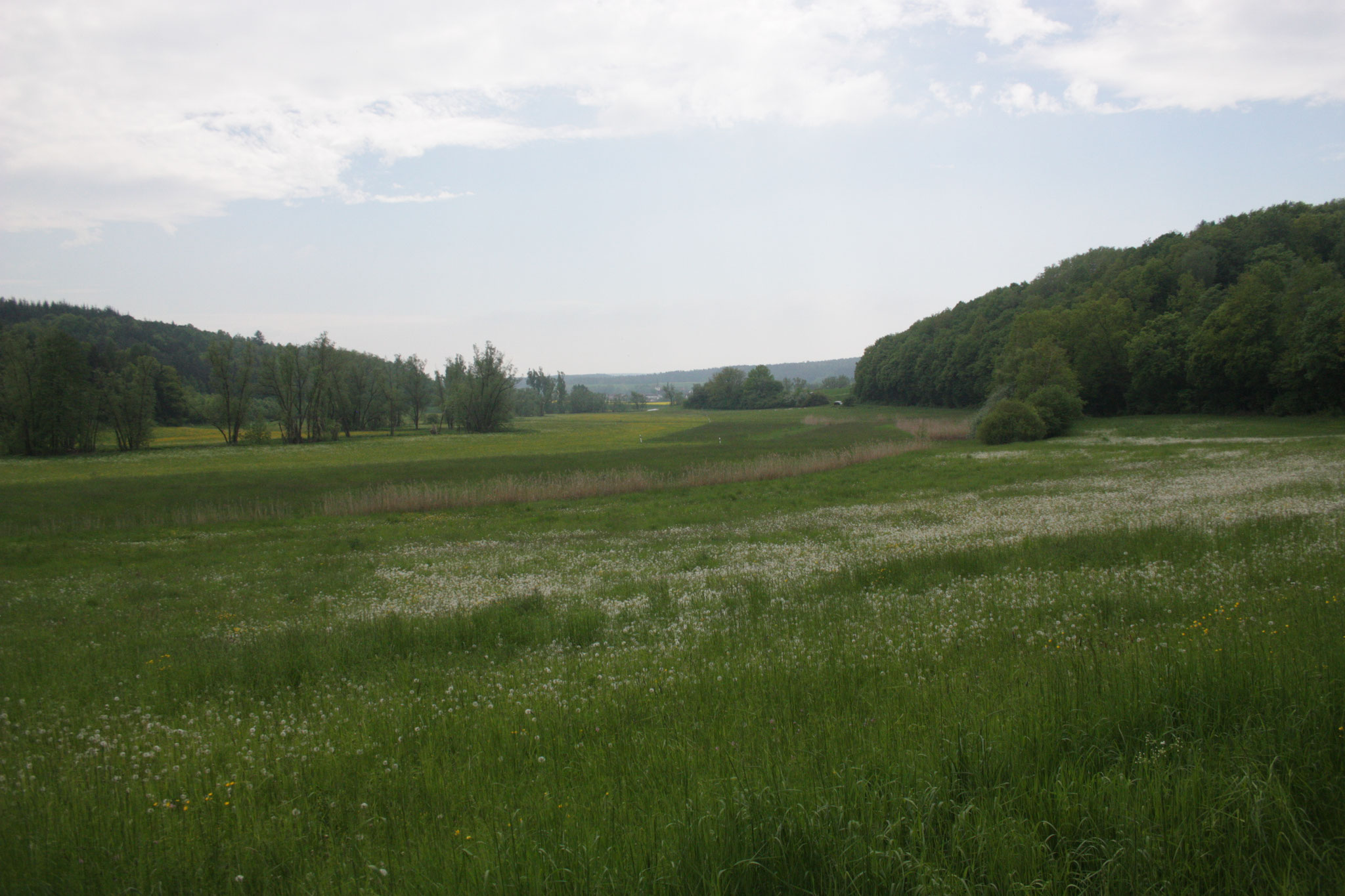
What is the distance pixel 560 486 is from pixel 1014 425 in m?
46.2

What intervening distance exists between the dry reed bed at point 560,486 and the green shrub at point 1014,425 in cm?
2085

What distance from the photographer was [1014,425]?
63.4 metres

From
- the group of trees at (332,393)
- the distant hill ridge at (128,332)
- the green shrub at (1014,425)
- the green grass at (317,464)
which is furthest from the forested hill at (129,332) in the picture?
the green shrub at (1014,425)

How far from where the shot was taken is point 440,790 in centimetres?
514

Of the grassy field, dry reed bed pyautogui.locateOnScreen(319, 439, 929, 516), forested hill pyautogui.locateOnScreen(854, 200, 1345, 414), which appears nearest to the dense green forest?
dry reed bed pyautogui.locateOnScreen(319, 439, 929, 516)

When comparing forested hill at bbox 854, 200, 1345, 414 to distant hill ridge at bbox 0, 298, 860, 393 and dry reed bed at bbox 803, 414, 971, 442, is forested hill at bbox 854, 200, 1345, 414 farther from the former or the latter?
distant hill ridge at bbox 0, 298, 860, 393

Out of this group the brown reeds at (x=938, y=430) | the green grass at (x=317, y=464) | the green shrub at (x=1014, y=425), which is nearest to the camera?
the green grass at (x=317, y=464)

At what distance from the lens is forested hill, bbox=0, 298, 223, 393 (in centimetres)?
15038

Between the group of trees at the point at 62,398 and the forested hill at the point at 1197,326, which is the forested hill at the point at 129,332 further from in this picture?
the forested hill at the point at 1197,326

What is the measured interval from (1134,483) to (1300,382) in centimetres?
5192

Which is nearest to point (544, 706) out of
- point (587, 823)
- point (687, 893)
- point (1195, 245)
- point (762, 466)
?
point (587, 823)

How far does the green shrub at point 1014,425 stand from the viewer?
6297 cm

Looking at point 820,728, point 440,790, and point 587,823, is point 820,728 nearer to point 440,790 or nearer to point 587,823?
point 587,823

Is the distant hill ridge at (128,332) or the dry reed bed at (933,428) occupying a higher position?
the distant hill ridge at (128,332)
